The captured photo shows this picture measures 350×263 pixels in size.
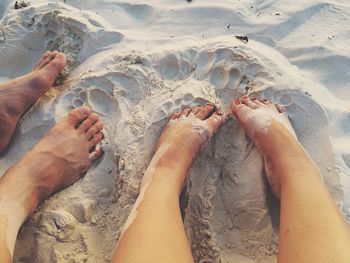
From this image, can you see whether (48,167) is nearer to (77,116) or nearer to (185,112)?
(77,116)

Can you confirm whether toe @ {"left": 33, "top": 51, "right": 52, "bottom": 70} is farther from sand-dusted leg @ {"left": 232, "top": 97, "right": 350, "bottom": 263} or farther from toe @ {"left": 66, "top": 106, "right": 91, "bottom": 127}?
sand-dusted leg @ {"left": 232, "top": 97, "right": 350, "bottom": 263}

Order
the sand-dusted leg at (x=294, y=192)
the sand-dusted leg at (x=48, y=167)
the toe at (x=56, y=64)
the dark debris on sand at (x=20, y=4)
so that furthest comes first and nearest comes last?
the dark debris on sand at (x=20, y=4) < the toe at (x=56, y=64) < the sand-dusted leg at (x=48, y=167) < the sand-dusted leg at (x=294, y=192)

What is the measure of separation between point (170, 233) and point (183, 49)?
103 cm

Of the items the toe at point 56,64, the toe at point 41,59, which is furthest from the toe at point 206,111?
the toe at point 41,59

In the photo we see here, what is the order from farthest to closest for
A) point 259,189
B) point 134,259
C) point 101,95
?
point 101,95 → point 259,189 → point 134,259

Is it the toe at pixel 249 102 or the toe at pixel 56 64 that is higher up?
the toe at pixel 56 64

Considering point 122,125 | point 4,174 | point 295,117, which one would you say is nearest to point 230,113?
point 295,117

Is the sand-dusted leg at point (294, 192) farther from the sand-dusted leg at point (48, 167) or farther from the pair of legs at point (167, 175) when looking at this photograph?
the sand-dusted leg at point (48, 167)

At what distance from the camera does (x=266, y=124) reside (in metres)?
1.79

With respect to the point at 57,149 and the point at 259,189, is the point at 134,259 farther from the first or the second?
the point at 57,149

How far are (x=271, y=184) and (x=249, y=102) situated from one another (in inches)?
16.3

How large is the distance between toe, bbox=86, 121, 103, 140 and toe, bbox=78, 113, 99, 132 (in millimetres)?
14

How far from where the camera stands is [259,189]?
67.4 inches

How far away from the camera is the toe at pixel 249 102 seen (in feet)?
6.09
